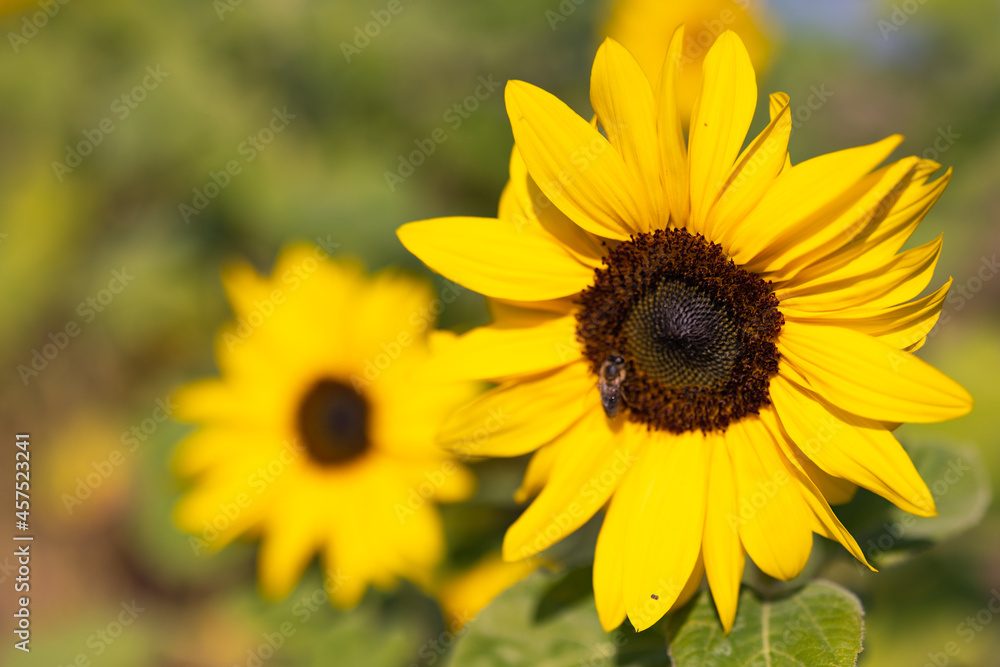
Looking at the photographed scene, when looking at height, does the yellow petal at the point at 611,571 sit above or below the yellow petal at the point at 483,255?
below

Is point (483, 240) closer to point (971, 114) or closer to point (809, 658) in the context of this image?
point (809, 658)

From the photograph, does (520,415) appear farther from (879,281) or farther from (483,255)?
(879,281)

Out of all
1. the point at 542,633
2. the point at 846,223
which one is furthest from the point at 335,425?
the point at 846,223

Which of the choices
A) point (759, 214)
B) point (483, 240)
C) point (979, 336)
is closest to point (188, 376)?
point (483, 240)

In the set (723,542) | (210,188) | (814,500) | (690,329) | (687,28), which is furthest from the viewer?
(687,28)

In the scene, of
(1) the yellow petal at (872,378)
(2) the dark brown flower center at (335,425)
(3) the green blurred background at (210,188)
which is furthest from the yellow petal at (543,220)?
(3) the green blurred background at (210,188)

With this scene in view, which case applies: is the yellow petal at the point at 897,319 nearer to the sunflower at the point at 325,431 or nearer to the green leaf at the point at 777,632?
the green leaf at the point at 777,632
